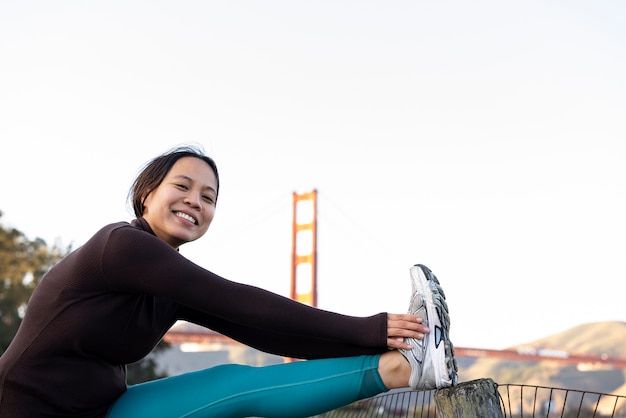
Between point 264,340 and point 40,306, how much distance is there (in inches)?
17.2

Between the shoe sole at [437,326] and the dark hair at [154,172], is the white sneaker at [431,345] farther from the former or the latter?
the dark hair at [154,172]

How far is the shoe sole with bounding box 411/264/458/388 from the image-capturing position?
115 cm

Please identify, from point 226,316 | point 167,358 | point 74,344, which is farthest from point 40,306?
point 167,358

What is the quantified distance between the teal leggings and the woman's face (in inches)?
11.2

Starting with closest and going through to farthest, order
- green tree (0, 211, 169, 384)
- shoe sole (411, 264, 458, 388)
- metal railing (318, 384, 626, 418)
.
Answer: shoe sole (411, 264, 458, 388) → metal railing (318, 384, 626, 418) → green tree (0, 211, 169, 384)

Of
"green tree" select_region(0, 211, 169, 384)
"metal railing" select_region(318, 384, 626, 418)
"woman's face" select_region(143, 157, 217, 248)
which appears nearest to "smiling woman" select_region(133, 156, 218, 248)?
"woman's face" select_region(143, 157, 217, 248)

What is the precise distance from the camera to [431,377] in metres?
1.15

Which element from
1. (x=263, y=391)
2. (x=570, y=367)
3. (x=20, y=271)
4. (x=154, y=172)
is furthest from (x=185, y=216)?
(x=570, y=367)

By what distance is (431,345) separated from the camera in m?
1.16

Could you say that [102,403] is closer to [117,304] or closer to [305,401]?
[117,304]

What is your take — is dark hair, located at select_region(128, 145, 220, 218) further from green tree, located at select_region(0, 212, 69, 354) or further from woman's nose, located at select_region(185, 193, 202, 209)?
green tree, located at select_region(0, 212, 69, 354)

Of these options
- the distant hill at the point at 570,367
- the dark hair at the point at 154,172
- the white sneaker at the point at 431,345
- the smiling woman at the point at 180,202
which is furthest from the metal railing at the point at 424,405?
the distant hill at the point at 570,367

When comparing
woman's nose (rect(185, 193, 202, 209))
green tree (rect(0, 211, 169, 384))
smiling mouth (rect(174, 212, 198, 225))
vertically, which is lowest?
smiling mouth (rect(174, 212, 198, 225))

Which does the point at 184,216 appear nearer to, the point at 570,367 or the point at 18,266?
the point at 18,266
